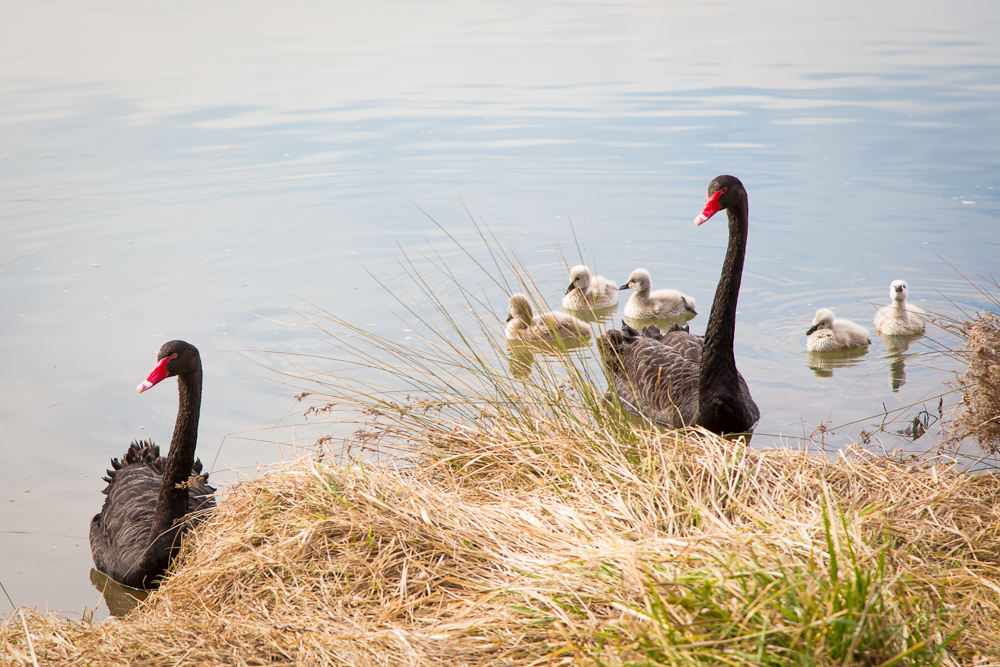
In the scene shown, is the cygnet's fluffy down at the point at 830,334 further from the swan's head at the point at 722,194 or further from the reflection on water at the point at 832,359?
the swan's head at the point at 722,194

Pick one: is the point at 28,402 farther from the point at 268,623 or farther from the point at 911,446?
the point at 911,446

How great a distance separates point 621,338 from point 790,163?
560 cm

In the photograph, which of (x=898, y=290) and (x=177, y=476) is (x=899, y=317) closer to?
(x=898, y=290)

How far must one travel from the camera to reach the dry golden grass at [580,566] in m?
1.90

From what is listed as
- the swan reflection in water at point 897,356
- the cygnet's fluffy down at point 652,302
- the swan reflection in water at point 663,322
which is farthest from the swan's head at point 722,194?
the swan reflection in water at point 663,322

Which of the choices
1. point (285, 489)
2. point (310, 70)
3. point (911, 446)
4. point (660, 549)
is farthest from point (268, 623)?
point (310, 70)

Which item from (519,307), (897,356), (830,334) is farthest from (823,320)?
(519,307)

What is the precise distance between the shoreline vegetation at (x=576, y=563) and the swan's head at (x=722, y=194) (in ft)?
5.64

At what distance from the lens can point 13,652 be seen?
2467mm

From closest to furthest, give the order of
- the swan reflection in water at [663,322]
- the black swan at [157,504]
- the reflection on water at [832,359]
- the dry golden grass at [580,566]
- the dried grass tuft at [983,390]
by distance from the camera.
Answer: the dry golden grass at [580,566]
the dried grass tuft at [983,390]
the black swan at [157,504]
the reflection on water at [832,359]
the swan reflection in water at [663,322]

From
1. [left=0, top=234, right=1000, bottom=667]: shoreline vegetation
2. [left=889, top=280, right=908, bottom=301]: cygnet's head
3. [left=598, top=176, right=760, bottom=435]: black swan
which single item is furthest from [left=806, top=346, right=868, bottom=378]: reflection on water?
[left=0, top=234, right=1000, bottom=667]: shoreline vegetation

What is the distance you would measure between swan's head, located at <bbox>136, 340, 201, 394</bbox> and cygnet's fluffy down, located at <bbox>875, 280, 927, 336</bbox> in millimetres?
4805

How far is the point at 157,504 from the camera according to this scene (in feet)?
13.3

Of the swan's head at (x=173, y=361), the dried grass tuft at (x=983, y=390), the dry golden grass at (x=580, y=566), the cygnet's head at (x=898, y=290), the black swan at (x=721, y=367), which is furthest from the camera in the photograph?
the cygnet's head at (x=898, y=290)
